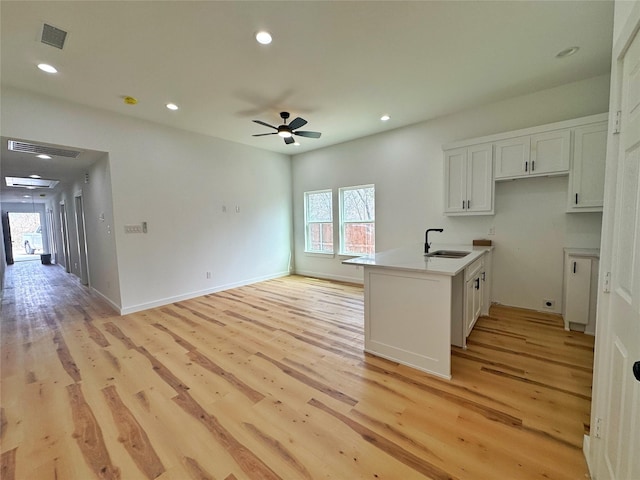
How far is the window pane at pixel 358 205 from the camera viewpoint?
5.45 metres

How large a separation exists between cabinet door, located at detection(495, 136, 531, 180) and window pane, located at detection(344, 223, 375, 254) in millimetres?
2408

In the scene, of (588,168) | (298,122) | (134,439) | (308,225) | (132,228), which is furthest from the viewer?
(308,225)

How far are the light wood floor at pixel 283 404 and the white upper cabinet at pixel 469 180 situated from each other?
1658 mm

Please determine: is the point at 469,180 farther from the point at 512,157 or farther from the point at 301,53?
the point at 301,53

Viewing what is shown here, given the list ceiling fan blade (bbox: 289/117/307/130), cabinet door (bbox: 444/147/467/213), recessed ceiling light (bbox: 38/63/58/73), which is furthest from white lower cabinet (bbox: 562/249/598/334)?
recessed ceiling light (bbox: 38/63/58/73)

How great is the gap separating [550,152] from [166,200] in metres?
5.74

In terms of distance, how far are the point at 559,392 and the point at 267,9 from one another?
3816 millimetres

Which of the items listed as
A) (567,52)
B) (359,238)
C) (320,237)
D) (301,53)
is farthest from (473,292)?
(320,237)

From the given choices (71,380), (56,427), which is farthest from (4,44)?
(56,427)

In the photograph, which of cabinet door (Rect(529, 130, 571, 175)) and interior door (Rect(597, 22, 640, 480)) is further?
cabinet door (Rect(529, 130, 571, 175))

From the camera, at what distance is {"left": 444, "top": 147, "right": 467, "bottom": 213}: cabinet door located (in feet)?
12.9

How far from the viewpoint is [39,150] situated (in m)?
3.65

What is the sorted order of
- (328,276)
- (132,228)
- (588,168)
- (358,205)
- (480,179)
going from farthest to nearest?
(328,276) → (358,205) → (132,228) → (480,179) → (588,168)

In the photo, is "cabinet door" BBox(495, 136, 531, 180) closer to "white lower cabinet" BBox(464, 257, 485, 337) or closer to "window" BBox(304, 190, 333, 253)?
"white lower cabinet" BBox(464, 257, 485, 337)
